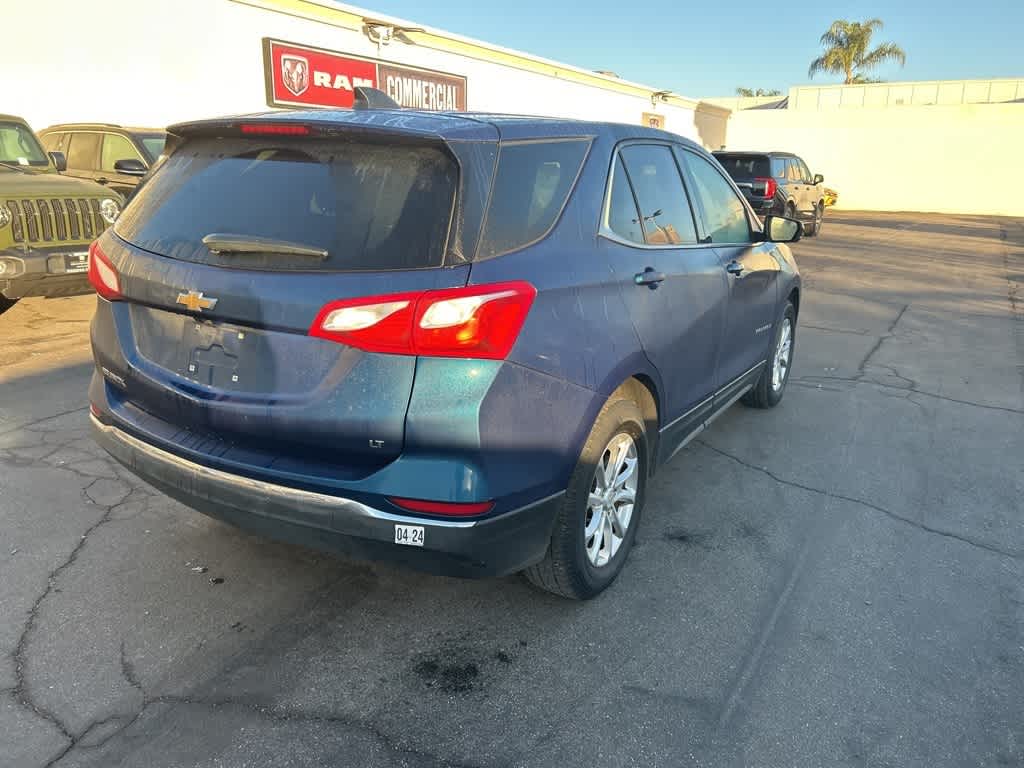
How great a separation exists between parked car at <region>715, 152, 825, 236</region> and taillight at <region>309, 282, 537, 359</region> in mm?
14111

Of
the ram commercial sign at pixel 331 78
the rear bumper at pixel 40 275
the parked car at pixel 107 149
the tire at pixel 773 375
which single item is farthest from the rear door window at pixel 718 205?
the ram commercial sign at pixel 331 78

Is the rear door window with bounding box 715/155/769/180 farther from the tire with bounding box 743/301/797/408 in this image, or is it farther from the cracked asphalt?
the cracked asphalt

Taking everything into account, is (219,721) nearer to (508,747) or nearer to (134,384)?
(508,747)

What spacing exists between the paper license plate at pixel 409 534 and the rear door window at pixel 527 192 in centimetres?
87

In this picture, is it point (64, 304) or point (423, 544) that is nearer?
point (423, 544)

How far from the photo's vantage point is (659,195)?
3.73m

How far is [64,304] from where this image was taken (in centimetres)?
880

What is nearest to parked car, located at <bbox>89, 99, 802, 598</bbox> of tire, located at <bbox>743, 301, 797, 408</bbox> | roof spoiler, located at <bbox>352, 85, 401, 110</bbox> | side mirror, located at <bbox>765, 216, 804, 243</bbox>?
roof spoiler, located at <bbox>352, 85, 401, 110</bbox>

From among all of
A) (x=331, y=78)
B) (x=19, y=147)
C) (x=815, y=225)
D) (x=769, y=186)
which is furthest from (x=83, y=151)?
(x=815, y=225)

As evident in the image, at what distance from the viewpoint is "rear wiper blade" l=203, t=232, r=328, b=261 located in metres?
2.47

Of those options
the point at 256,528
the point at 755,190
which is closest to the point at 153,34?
the point at 755,190

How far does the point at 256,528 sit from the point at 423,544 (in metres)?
0.63

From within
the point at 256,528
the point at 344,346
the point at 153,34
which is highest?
the point at 153,34

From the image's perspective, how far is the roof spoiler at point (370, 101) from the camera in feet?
11.3
